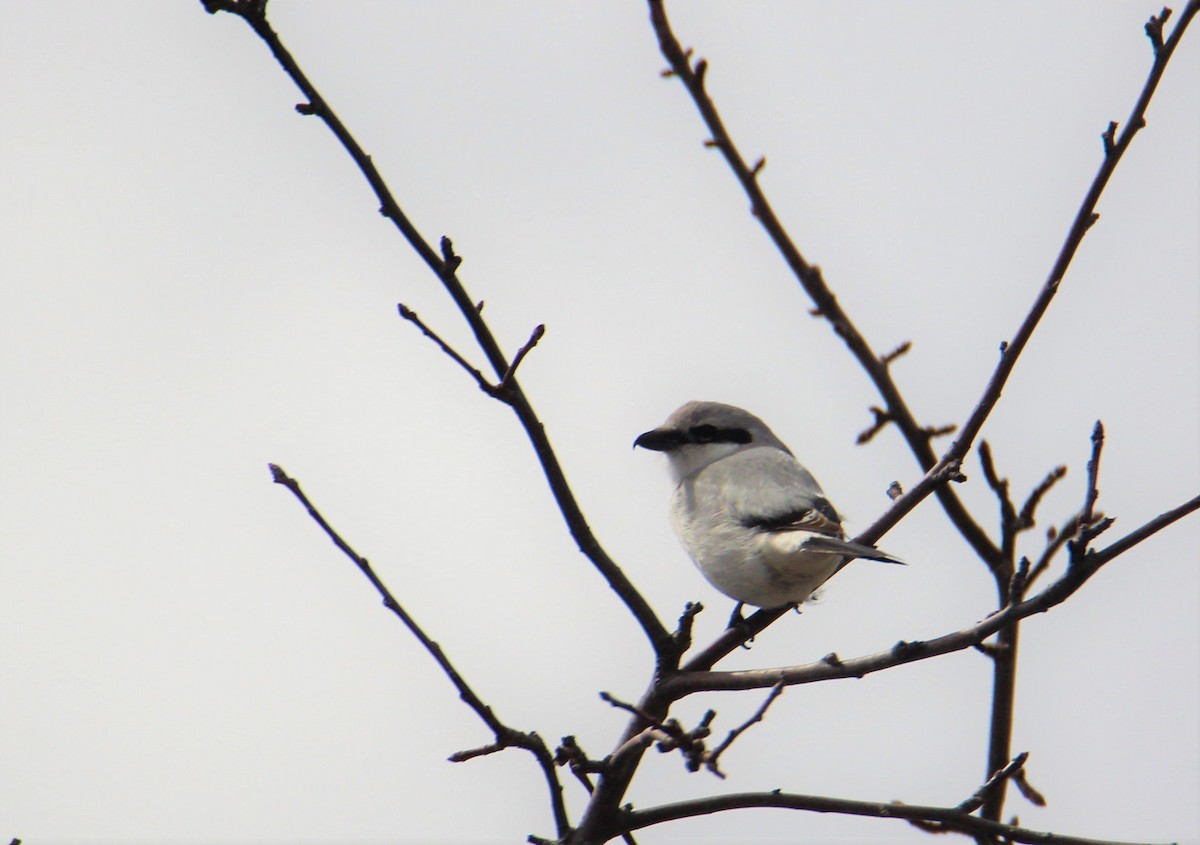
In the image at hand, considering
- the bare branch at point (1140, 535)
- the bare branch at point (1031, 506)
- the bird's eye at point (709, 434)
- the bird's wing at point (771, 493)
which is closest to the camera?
the bare branch at point (1140, 535)

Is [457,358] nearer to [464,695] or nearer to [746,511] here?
[464,695]

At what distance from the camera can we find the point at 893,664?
8.75 feet

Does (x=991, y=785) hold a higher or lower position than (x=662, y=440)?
lower

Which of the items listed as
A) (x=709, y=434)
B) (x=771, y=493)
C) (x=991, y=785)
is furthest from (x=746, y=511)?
(x=991, y=785)

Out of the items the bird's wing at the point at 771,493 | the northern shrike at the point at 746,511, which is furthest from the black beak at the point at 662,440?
the bird's wing at the point at 771,493

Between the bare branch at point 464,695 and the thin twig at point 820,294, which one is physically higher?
the thin twig at point 820,294

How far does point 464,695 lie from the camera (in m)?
2.93

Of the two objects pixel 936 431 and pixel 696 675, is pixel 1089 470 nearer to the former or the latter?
pixel 936 431

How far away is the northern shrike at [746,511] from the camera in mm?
4160

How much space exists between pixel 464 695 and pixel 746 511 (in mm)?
1794

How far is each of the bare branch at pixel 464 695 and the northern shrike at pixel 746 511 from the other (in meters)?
1.20

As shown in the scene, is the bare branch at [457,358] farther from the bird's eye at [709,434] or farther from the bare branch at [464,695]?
the bird's eye at [709,434]

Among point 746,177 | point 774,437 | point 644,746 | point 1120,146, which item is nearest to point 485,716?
point 644,746

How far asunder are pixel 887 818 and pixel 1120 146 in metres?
1.59
